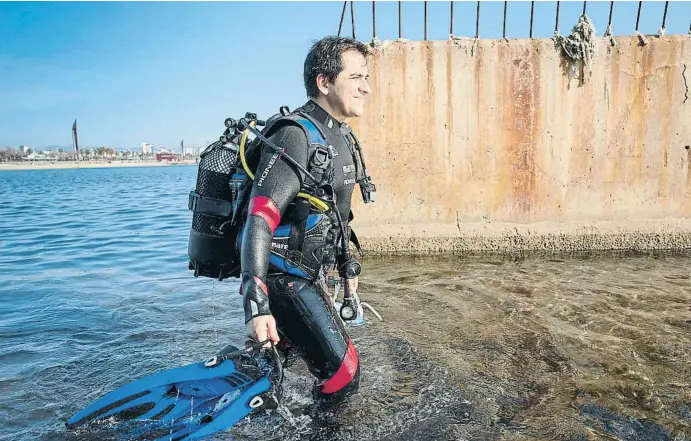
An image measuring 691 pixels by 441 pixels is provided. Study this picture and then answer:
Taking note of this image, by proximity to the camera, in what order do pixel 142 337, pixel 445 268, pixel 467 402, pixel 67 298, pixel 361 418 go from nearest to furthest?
pixel 361 418 < pixel 467 402 < pixel 142 337 < pixel 67 298 < pixel 445 268

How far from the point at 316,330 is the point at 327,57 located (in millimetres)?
1520

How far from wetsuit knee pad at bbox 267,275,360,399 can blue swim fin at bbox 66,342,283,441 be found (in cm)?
22

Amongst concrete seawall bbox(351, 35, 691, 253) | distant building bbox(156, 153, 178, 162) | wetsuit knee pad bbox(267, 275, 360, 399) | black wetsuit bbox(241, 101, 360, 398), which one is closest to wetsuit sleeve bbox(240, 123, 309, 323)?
black wetsuit bbox(241, 101, 360, 398)

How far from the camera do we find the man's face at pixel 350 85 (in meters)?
2.78

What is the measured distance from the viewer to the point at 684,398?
338cm

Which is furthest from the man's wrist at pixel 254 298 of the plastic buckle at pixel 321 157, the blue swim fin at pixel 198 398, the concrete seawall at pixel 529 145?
the concrete seawall at pixel 529 145

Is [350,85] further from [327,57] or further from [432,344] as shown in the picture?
[432,344]

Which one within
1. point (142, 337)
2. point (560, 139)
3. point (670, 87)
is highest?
point (670, 87)

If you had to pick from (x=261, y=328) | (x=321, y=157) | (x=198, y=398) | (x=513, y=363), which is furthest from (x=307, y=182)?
(x=513, y=363)

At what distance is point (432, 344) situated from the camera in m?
4.55

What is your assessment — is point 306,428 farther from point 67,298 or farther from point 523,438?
point 67,298

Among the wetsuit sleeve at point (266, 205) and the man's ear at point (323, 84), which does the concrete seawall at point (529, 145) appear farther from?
the wetsuit sleeve at point (266, 205)

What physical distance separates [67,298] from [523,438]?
19.4 ft

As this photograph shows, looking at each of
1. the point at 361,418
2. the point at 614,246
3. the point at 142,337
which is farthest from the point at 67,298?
the point at 614,246
